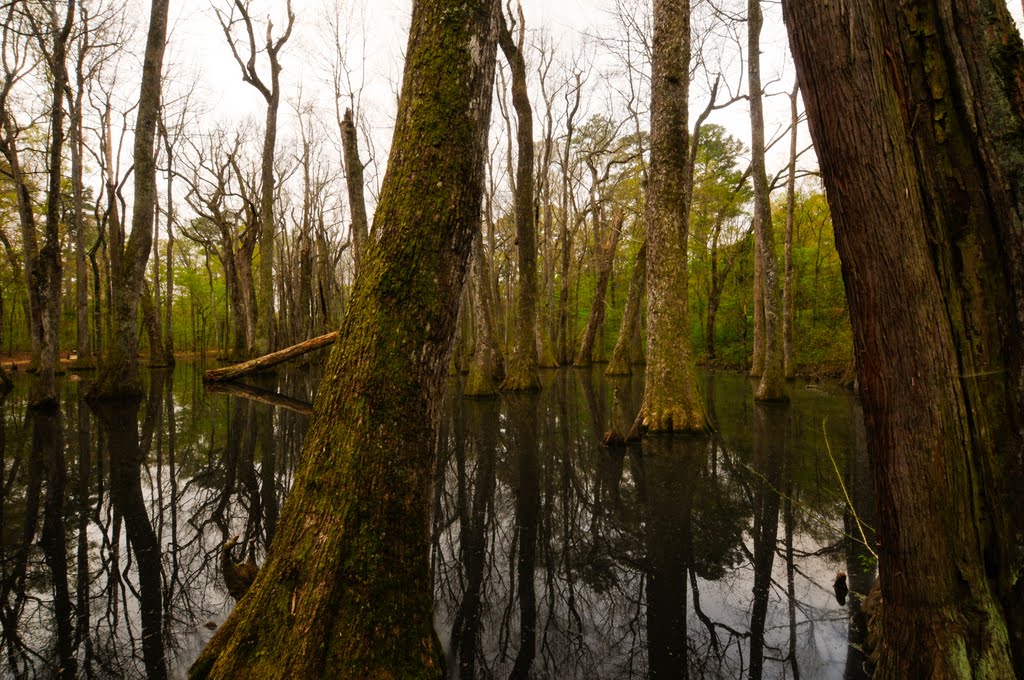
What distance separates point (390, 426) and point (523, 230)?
10.4m

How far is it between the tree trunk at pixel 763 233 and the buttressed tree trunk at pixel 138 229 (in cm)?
1276

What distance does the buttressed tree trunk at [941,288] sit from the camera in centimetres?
134

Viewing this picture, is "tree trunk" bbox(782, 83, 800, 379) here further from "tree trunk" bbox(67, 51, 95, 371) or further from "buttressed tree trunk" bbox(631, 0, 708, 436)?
"tree trunk" bbox(67, 51, 95, 371)

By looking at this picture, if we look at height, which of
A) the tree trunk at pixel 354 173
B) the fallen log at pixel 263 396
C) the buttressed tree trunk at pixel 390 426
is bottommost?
the fallen log at pixel 263 396

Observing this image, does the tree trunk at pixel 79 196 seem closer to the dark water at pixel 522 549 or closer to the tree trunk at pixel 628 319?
the dark water at pixel 522 549

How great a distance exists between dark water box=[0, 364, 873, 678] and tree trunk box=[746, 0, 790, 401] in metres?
3.45

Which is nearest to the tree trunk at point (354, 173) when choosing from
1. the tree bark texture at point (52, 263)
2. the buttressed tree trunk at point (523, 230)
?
the buttressed tree trunk at point (523, 230)

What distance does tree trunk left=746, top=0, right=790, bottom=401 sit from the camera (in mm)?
10109

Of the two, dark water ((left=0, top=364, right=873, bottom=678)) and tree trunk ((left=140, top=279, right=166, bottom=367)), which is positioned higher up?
tree trunk ((left=140, top=279, right=166, bottom=367))

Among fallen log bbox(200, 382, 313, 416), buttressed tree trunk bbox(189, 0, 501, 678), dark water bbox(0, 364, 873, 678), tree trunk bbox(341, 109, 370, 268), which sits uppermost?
tree trunk bbox(341, 109, 370, 268)

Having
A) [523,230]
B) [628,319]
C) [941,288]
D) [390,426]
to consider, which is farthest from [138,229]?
[628,319]

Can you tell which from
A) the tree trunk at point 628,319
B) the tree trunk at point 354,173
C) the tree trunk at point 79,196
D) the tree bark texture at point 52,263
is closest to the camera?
the tree bark texture at point 52,263

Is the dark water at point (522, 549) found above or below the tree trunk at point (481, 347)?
below

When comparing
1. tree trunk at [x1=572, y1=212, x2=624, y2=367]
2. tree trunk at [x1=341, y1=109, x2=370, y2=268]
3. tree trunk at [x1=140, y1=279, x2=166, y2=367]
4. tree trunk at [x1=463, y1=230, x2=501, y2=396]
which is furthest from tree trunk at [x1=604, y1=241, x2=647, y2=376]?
tree trunk at [x1=140, y1=279, x2=166, y2=367]
